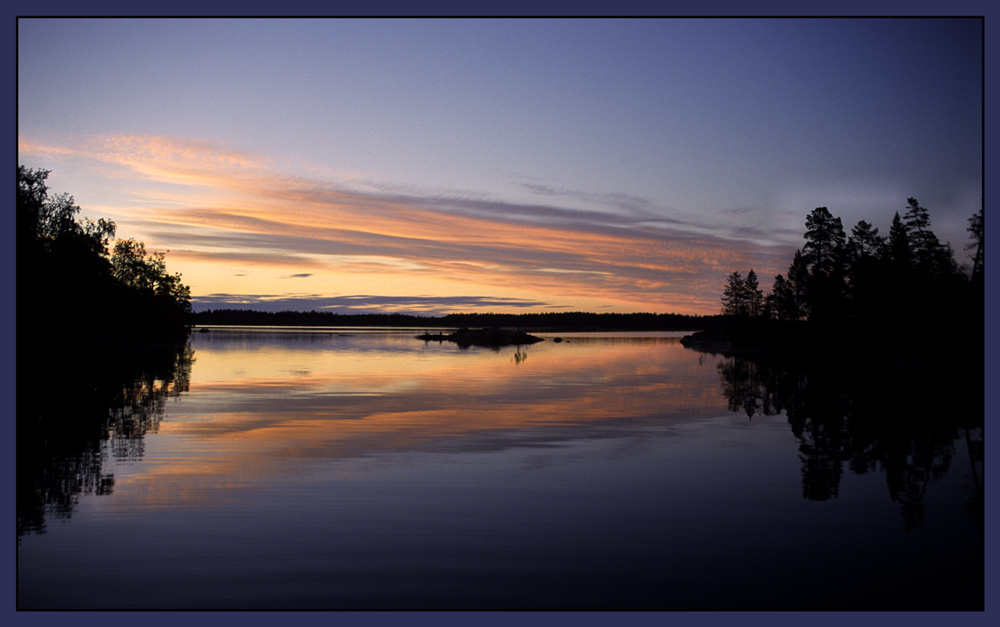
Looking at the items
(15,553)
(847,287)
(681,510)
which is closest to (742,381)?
(681,510)

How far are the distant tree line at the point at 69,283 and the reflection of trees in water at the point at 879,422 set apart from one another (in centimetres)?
1858

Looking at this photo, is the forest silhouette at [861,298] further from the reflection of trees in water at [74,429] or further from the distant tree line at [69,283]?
the distant tree line at [69,283]

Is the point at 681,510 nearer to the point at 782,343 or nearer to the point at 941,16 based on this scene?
the point at 941,16

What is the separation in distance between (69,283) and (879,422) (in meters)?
53.7

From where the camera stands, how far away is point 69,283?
50.1 metres

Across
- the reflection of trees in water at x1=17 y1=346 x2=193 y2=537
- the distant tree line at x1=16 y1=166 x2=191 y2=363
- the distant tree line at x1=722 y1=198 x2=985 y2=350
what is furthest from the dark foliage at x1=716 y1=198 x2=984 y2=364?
the distant tree line at x1=16 y1=166 x2=191 y2=363

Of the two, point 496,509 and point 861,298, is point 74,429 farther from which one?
point 861,298

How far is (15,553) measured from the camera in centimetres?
893

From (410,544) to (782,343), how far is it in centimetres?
8360

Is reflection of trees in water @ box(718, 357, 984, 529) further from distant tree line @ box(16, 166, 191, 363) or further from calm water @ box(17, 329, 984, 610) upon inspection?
distant tree line @ box(16, 166, 191, 363)

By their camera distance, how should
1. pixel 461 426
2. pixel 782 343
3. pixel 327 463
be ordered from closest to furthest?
pixel 327 463 → pixel 461 426 → pixel 782 343

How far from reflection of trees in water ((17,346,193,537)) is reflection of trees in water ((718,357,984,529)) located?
44.6 ft

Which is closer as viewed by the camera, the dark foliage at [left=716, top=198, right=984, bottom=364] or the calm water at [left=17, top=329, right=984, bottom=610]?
the calm water at [left=17, top=329, right=984, bottom=610]

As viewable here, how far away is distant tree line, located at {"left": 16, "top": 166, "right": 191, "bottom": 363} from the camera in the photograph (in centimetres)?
4141
